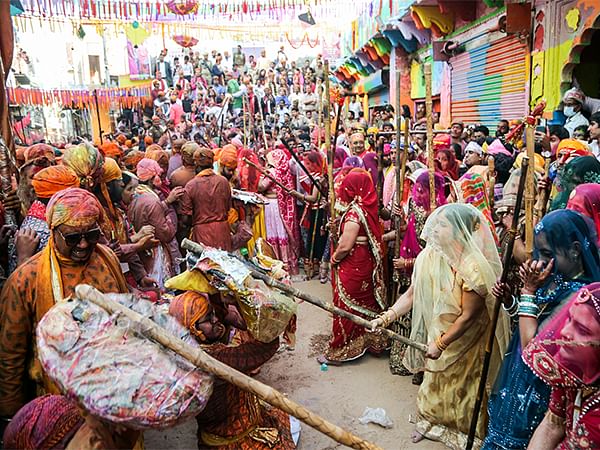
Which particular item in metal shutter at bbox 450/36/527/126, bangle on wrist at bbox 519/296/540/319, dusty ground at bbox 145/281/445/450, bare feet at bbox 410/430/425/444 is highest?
metal shutter at bbox 450/36/527/126

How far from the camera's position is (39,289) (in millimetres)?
2455

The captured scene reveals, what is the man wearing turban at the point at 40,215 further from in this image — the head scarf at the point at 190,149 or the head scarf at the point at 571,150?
the head scarf at the point at 571,150

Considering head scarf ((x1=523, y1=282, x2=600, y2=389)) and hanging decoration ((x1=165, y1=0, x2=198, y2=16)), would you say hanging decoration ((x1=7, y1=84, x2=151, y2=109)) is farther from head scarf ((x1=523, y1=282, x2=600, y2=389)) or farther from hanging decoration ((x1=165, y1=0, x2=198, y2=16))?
head scarf ((x1=523, y1=282, x2=600, y2=389))

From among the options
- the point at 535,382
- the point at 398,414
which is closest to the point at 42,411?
the point at 535,382

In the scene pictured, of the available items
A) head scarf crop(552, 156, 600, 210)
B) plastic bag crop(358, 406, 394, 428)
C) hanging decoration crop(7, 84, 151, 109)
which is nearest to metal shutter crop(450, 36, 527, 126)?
head scarf crop(552, 156, 600, 210)

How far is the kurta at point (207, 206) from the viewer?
5309mm

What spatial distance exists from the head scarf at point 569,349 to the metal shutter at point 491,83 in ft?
25.6

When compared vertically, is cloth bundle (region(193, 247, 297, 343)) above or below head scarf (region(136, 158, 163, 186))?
below

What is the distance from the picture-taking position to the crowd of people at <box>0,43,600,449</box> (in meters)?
1.83

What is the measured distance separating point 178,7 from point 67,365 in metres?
16.8

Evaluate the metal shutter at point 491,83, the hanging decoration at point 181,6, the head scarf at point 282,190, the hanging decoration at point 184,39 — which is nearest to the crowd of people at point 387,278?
the head scarf at point 282,190

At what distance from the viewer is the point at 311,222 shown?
25.2 feet

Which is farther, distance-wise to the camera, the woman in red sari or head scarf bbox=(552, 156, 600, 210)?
the woman in red sari

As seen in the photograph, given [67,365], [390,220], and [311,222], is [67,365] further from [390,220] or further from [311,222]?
[311,222]
